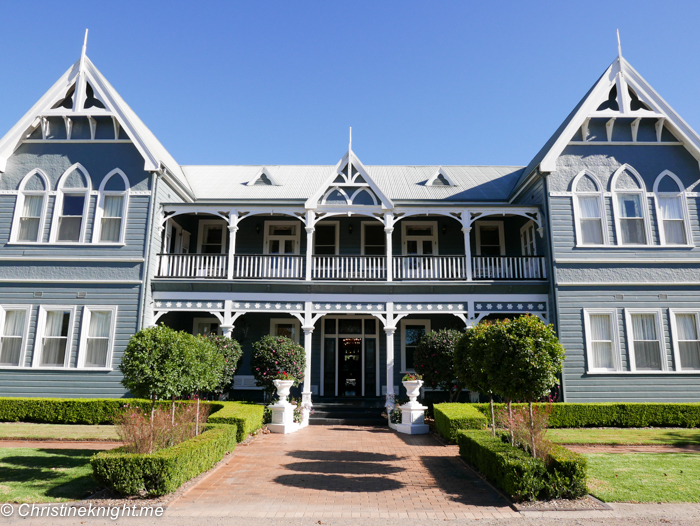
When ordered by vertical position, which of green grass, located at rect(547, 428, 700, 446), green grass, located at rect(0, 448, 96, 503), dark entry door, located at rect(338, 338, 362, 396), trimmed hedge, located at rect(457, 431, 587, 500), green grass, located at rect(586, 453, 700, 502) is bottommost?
green grass, located at rect(0, 448, 96, 503)

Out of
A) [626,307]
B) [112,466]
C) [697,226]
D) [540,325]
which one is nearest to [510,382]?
[540,325]

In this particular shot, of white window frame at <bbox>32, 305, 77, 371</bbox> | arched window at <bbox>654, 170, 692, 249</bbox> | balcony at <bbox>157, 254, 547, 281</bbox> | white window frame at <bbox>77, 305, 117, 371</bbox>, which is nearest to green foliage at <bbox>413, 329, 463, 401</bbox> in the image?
balcony at <bbox>157, 254, 547, 281</bbox>

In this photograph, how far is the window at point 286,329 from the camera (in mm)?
18938

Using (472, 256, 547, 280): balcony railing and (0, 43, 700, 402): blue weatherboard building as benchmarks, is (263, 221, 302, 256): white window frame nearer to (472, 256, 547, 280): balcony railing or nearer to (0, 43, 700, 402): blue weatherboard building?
(0, 43, 700, 402): blue weatherboard building

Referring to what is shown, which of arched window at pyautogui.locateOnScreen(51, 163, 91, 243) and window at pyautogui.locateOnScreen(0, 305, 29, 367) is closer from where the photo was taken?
window at pyautogui.locateOnScreen(0, 305, 29, 367)

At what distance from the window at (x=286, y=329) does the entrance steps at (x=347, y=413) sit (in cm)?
286

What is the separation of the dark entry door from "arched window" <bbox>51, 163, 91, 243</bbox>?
10204 mm

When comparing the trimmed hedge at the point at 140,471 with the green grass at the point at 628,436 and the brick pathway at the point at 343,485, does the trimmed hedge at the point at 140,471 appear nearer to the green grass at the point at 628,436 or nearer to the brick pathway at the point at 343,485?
the brick pathway at the point at 343,485

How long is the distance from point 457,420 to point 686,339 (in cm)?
934

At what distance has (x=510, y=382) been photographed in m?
8.32

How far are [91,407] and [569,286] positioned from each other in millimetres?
15470

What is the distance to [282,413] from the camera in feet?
45.8

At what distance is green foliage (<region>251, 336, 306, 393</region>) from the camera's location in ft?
49.3

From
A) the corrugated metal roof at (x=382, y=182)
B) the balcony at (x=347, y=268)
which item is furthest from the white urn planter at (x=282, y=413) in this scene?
the corrugated metal roof at (x=382, y=182)
